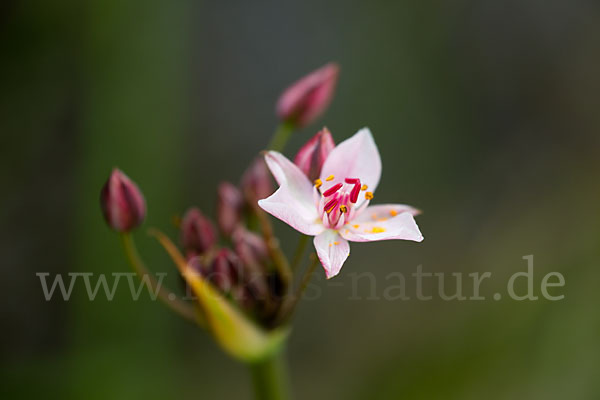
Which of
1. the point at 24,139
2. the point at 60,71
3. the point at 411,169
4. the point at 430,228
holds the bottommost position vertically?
the point at 430,228

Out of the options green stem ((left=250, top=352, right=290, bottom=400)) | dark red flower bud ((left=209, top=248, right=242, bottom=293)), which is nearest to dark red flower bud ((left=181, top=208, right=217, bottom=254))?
dark red flower bud ((left=209, top=248, right=242, bottom=293))

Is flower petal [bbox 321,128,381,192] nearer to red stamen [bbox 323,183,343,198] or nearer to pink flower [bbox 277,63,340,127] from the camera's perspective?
red stamen [bbox 323,183,343,198]

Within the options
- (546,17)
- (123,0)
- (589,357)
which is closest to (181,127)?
(123,0)

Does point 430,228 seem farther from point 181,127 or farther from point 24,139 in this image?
point 24,139

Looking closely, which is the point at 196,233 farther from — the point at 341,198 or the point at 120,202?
the point at 341,198

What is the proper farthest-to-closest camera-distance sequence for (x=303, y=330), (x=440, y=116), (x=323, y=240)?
1. (x=440, y=116)
2. (x=303, y=330)
3. (x=323, y=240)

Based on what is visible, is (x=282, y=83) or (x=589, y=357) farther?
(x=282, y=83)

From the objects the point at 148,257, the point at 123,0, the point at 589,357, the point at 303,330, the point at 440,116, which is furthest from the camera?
the point at 440,116

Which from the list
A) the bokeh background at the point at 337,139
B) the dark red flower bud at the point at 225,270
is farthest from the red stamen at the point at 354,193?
the bokeh background at the point at 337,139
